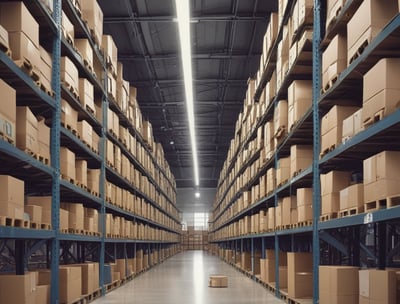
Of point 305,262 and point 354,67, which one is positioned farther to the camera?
point 305,262

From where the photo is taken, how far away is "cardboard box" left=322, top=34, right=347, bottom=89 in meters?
5.37

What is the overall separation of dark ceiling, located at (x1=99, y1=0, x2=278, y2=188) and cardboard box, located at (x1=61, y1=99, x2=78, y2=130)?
5325 millimetres

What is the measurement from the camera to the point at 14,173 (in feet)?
21.4

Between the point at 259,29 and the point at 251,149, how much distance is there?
Result: 3.39 meters

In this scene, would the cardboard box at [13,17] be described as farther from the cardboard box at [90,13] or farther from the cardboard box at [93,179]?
the cardboard box at [93,179]

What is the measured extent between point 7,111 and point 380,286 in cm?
353

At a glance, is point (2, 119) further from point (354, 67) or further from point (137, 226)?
point (137, 226)

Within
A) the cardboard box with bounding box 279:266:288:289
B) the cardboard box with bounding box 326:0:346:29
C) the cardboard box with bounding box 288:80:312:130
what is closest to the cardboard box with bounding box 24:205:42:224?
the cardboard box with bounding box 288:80:312:130

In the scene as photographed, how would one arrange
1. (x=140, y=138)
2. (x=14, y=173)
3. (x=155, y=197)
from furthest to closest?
(x=155, y=197) → (x=140, y=138) → (x=14, y=173)

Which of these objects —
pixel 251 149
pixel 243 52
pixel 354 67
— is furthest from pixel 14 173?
pixel 243 52

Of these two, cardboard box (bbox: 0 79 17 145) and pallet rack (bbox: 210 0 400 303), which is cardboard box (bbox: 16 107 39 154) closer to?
cardboard box (bbox: 0 79 17 145)

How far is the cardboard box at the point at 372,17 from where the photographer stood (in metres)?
4.38

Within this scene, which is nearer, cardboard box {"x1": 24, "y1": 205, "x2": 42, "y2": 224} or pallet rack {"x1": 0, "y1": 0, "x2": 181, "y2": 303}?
pallet rack {"x1": 0, "y1": 0, "x2": 181, "y2": 303}

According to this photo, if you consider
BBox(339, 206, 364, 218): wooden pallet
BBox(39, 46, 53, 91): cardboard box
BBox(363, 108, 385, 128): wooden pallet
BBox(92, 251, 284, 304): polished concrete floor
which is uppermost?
BBox(39, 46, 53, 91): cardboard box
